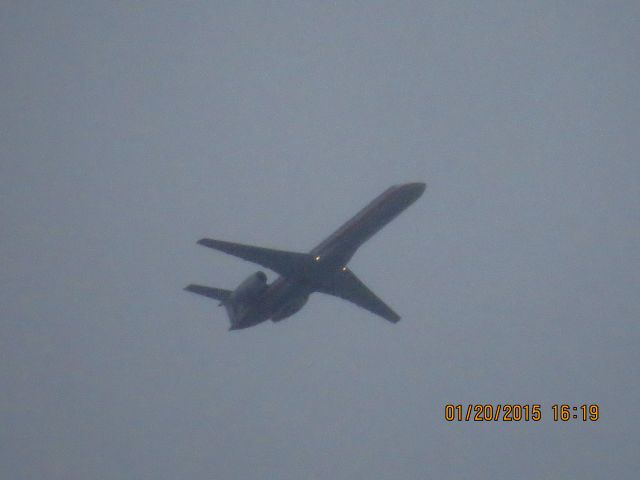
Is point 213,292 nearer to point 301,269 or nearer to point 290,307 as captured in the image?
point 290,307

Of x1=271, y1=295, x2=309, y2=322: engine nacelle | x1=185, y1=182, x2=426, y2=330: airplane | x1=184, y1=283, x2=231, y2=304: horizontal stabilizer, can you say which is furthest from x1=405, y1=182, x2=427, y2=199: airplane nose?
x1=184, y1=283, x2=231, y2=304: horizontal stabilizer

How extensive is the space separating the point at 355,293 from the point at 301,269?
478 cm

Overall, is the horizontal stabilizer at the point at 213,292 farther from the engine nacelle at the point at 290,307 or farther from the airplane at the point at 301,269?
the engine nacelle at the point at 290,307

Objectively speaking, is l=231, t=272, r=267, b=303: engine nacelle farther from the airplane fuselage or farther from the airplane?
the airplane fuselage

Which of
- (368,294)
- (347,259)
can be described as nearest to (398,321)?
(368,294)

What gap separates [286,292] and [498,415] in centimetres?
1375

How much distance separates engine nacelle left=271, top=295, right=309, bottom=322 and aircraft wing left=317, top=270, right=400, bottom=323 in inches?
47.2

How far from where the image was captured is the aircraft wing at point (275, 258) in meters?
29.5

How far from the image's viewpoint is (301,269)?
1174 inches

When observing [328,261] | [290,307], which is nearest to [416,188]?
[328,261]

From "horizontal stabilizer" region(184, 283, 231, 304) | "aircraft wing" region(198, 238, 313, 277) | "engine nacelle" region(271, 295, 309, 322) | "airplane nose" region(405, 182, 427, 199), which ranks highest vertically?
"airplane nose" region(405, 182, 427, 199)

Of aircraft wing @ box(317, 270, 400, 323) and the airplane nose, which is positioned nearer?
the airplane nose

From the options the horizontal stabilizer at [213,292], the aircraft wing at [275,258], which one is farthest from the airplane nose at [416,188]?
the horizontal stabilizer at [213,292]

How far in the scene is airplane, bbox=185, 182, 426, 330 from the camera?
28.3 metres
